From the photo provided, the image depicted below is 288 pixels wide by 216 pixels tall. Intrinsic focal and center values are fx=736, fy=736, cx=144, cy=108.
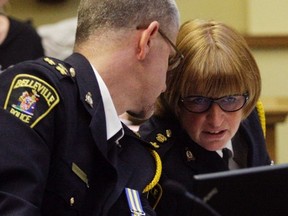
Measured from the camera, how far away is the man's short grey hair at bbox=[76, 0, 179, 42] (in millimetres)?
1324

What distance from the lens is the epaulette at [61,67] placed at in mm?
Answer: 1260

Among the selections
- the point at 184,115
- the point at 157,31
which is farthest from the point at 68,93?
the point at 184,115

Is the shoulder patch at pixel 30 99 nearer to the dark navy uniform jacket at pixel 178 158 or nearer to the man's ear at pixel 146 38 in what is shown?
the man's ear at pixel 146 38

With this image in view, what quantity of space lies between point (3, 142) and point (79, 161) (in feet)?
0.49

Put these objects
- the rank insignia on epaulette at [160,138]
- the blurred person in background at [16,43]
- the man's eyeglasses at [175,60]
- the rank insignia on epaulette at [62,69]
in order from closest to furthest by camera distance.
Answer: the rank insignia on epaulette at [62,69] < the man's eyeglasses at [175,60] < the rank insignia on epaulette at [160,138] < the blurred person in background at [16,43]

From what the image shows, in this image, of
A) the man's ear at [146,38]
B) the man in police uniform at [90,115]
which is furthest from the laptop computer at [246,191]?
the man's ear at [146,38]

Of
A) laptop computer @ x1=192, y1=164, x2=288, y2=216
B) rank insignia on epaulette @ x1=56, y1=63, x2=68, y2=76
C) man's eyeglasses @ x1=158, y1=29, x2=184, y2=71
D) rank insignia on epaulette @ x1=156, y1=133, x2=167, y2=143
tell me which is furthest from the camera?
rank insignia on epaulette @ x1=156, y1=133, x2=167, y2=143

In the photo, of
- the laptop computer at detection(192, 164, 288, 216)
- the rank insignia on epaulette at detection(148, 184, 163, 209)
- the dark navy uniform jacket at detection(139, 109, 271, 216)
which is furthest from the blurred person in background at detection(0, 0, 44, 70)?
the laptop computer at detection(192, 164, 288, 216)

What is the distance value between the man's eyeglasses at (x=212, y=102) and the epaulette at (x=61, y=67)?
0.31 metres

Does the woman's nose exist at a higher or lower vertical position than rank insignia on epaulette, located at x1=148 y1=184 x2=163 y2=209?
higher

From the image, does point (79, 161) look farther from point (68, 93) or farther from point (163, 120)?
point (163, 120)

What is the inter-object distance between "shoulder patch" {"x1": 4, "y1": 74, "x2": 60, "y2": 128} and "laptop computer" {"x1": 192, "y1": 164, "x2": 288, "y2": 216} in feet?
0.96

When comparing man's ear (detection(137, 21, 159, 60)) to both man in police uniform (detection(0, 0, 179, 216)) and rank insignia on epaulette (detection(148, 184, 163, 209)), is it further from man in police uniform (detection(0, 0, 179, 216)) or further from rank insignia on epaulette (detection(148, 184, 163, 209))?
rank insignia on epaulette (detection(148, 184, 163, 209))

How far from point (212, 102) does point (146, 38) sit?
25 cm
